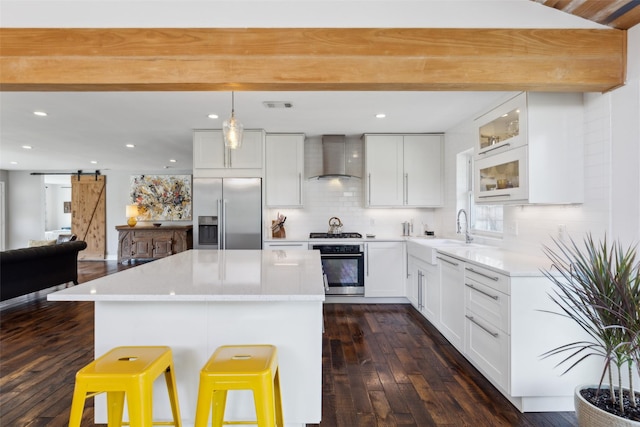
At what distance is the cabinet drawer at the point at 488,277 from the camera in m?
2.14

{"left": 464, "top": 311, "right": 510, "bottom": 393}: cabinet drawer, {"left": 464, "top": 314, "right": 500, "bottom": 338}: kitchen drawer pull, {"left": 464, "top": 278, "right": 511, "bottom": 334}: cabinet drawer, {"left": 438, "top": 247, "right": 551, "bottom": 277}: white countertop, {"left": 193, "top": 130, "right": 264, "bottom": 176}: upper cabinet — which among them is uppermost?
{"left": 193, "top": 130, "right": 264, "bottom": 176}: upper cabinet

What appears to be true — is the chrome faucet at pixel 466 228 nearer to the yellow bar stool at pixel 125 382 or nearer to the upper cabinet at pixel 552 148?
the upper cabinet at pixel 552 148

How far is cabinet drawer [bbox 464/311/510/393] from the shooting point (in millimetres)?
2168

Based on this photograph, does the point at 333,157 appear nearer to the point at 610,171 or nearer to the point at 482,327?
the point at 482,327

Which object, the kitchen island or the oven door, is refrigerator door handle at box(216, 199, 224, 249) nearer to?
the oven door

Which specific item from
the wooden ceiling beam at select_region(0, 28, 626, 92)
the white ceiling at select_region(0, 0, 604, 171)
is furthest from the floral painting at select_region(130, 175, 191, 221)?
the wooden ceiling beam at select_region(0, 28, 626, 92)

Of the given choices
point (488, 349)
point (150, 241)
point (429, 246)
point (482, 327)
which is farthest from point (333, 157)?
point (150, 241)

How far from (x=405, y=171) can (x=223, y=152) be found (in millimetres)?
2479

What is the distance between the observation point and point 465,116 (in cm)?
379

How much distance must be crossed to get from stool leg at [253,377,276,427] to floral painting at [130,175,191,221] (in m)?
7.83

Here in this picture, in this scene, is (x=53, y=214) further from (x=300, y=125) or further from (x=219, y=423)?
(x=219, y=423)

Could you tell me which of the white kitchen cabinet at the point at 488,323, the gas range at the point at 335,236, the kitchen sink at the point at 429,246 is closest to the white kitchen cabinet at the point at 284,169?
the gas range at the point at 335,236

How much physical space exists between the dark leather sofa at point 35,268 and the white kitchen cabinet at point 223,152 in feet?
8.01

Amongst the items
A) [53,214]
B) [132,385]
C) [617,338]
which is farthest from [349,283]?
[53,214]
